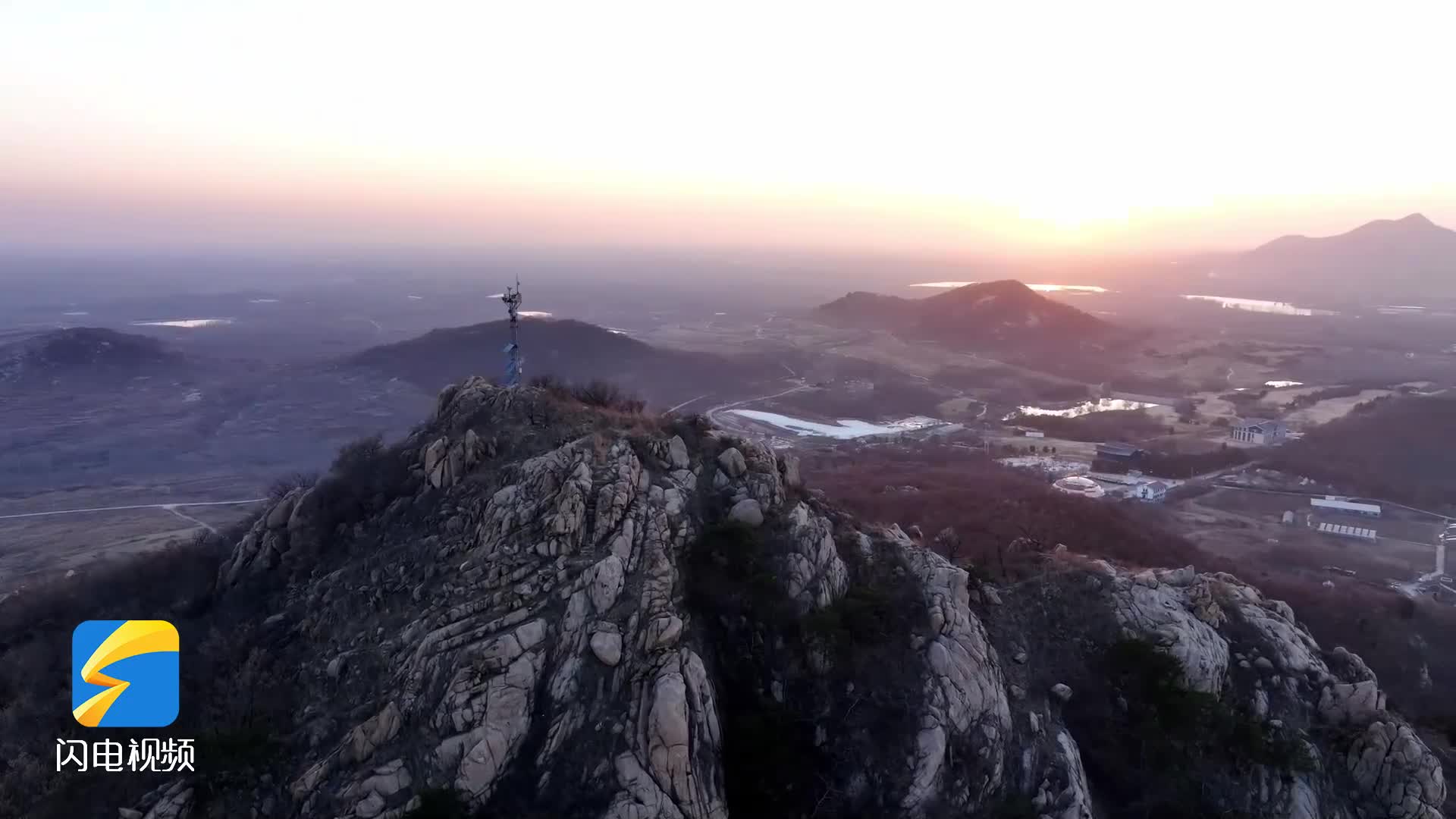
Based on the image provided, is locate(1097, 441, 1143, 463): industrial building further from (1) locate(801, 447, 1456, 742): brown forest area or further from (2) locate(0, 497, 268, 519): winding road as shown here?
(2) locate(0, 497, 268, 519): winding road

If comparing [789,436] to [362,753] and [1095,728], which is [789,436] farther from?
[362,753]

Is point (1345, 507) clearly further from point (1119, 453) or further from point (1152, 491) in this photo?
point (1119, 453)

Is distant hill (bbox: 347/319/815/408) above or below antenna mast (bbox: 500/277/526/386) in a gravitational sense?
below

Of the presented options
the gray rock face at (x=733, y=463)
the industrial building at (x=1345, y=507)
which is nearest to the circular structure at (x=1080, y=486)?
the industrial building at (x=1345, y=507)

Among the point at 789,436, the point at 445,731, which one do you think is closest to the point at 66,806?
the point at 445,731

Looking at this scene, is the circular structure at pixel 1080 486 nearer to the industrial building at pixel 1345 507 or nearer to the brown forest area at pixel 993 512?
the brown forest area at pixel 993 512

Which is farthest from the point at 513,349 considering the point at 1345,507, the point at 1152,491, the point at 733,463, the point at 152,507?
the point at 1345,507

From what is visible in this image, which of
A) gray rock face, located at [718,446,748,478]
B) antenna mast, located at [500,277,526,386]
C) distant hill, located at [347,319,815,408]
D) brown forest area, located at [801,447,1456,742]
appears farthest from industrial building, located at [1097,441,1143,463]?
antenna mast, located at [500,277,526,386]
